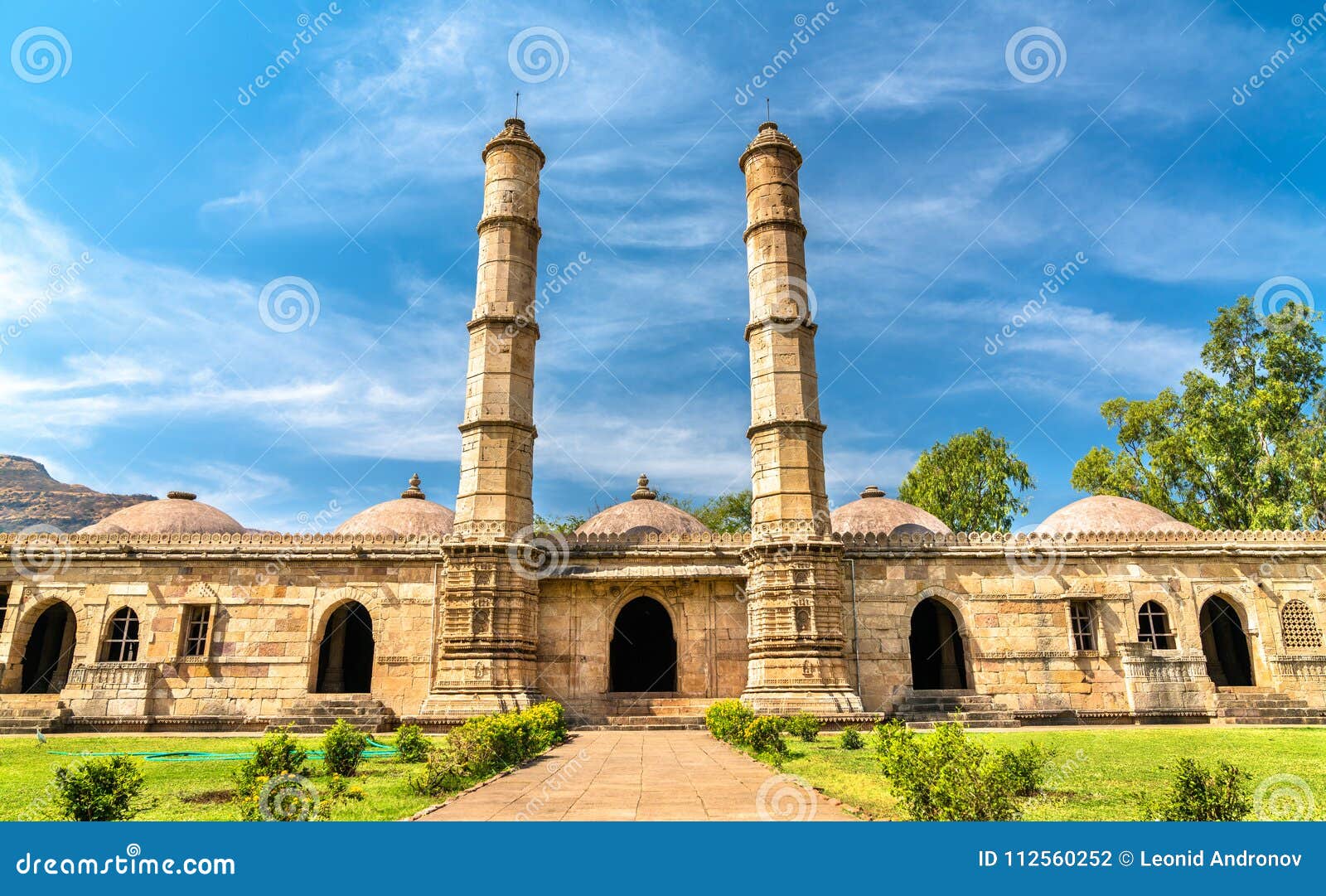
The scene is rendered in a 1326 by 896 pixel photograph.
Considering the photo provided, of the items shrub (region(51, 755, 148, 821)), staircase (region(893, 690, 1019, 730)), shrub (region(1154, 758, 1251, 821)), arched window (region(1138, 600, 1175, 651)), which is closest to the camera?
shrub (region(1154, 758, 1251, 821))

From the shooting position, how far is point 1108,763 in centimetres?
982

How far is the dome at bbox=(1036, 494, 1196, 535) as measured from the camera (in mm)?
20719

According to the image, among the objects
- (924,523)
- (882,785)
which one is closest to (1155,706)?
(924,523)

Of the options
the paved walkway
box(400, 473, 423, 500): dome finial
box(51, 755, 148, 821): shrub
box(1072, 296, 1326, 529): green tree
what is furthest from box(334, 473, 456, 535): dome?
box(1072, 296, 1326, 529): green tree

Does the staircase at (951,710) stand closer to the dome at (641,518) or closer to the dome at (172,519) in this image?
the dome at (641,518)

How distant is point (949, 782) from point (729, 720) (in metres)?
6.89

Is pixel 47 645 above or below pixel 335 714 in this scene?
above

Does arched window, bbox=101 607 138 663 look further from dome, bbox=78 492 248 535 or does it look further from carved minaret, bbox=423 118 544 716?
carved minaret, bbox=423 118 544 716

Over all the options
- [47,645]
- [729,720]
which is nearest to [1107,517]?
[729,720]

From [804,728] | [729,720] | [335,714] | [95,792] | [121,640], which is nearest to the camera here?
[95,792]

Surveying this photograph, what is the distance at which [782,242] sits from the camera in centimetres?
1723

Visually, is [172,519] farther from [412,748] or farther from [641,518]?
[412,748]

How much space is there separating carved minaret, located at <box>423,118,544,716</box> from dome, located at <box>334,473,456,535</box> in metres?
5.40

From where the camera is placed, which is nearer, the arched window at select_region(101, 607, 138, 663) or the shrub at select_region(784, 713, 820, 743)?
the shrub at select_region(784, 713, 820, 743)
